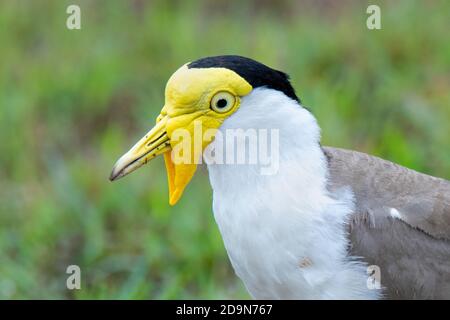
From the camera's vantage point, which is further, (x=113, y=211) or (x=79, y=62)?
(x=79, y=62)

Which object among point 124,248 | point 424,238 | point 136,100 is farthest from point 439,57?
point 424,238

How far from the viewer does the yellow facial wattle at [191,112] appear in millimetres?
4348

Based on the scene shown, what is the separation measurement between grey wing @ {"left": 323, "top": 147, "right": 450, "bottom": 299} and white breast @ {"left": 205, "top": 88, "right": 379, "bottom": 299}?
0.08 m

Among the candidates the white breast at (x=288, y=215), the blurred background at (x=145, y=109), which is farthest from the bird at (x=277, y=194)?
the blurred background at (x=145, y=109)

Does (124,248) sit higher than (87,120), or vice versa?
Result: (87,120)

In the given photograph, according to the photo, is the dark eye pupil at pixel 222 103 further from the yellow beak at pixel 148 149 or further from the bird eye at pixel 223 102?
the yellow beak at pixel 148 149

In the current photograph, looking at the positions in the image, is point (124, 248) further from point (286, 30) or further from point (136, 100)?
point (286, 30)

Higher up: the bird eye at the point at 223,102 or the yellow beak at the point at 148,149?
the bird eye at the point at 223,102

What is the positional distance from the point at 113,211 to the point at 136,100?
57.1 inches

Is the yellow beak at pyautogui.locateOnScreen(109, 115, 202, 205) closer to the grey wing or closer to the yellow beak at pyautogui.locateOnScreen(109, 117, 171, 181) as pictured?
the yellow beak at pyautogui.locateOnScreen(109, 117, 171, 181)

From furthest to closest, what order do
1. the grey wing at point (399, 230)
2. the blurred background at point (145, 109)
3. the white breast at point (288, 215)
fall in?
the blurred background at point (145, 109), the grey wing at point (399, 230), the white breast at point (288, 215)
